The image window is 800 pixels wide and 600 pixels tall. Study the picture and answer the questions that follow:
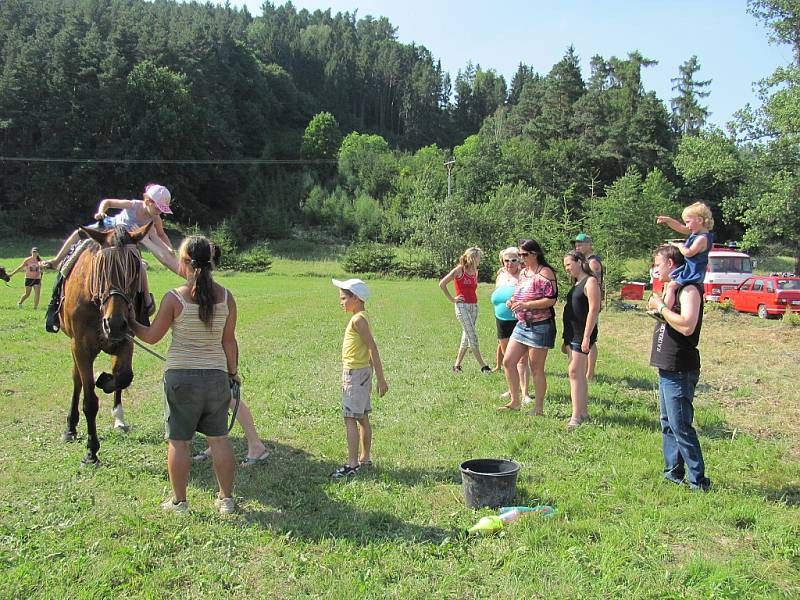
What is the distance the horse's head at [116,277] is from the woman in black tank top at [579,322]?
4.56 meters

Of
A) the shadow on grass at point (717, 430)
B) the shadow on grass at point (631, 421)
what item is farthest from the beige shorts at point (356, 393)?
the shadow on grass at point (717, 430)

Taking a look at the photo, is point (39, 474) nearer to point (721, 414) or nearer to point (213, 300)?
point (213, 300)

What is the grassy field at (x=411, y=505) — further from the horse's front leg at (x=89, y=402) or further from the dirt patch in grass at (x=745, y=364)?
the horse's front leg at (x=89, y=402)

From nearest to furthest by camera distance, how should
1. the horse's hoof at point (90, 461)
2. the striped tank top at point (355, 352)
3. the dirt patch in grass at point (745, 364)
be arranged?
the striped tank top at point (355, 352) < the horse's hoof at point (90, 461) < the dirt patch in grass at point (745, 364)

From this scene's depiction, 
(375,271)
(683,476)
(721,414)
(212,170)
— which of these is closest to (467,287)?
(721,414)

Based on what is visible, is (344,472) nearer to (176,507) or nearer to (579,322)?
(176,507)

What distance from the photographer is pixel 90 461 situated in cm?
579

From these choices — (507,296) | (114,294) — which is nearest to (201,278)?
(114,294)

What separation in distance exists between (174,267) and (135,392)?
4.80 meters

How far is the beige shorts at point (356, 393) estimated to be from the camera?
18.1ft

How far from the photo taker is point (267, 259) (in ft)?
151

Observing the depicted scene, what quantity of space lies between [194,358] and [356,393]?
159 cm

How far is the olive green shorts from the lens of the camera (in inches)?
175

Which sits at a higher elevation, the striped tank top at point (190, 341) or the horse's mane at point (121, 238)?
the horse's mane at point (121, 238)
